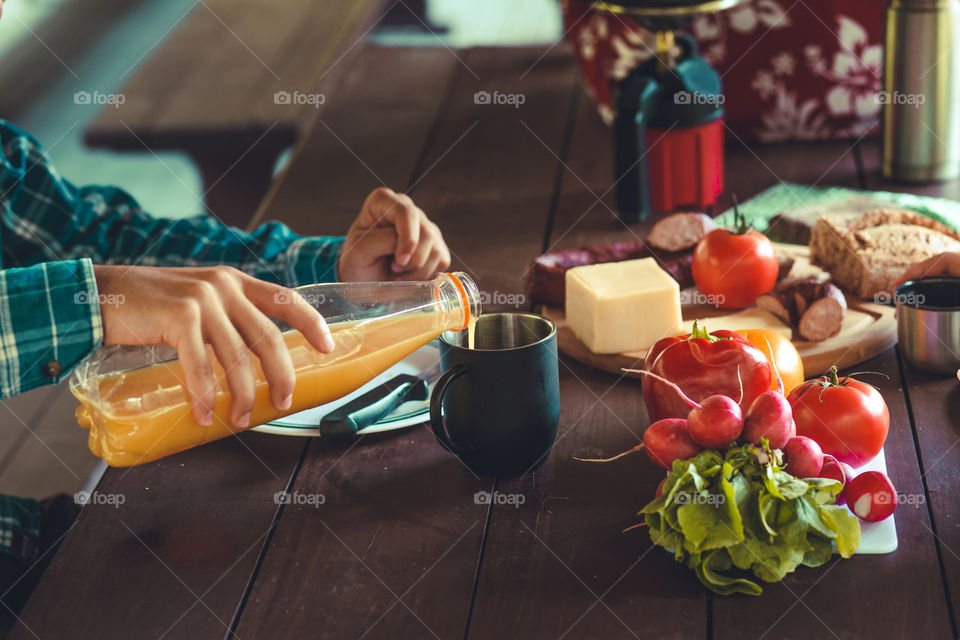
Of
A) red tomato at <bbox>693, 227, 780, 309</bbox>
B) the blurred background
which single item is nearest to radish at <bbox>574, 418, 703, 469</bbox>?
red tomato at <bbox>693, 227, 780, 309</bbox>

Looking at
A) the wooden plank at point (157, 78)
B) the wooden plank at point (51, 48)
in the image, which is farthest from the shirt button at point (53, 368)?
the wooden plank at point (51, 48)

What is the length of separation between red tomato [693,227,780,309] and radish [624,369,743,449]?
1.37 ft

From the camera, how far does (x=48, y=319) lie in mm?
808

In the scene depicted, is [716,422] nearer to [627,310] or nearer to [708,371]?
[708,371]

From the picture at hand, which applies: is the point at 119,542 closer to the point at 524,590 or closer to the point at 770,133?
the point at 524,590

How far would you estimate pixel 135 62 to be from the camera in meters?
3.28

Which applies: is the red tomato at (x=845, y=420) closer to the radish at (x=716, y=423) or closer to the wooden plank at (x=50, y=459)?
the radish at (x=716, y=423)

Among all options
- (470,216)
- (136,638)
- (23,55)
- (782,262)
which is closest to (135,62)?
(23,55)

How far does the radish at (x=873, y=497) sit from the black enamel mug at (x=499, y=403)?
0.24 m

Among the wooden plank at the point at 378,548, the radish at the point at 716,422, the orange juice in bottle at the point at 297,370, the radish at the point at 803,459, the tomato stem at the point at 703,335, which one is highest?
the orange juice in bottle at the point at 297,370

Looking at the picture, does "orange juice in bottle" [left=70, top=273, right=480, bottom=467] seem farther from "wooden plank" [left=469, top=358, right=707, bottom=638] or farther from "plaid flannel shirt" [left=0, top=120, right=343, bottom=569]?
"plaid flannel shirt" [left=0, top=120, right=343, bottom=569]

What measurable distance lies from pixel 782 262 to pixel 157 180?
2361 millimetres

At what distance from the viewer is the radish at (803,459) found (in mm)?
715

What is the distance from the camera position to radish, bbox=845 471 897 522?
0.73m
